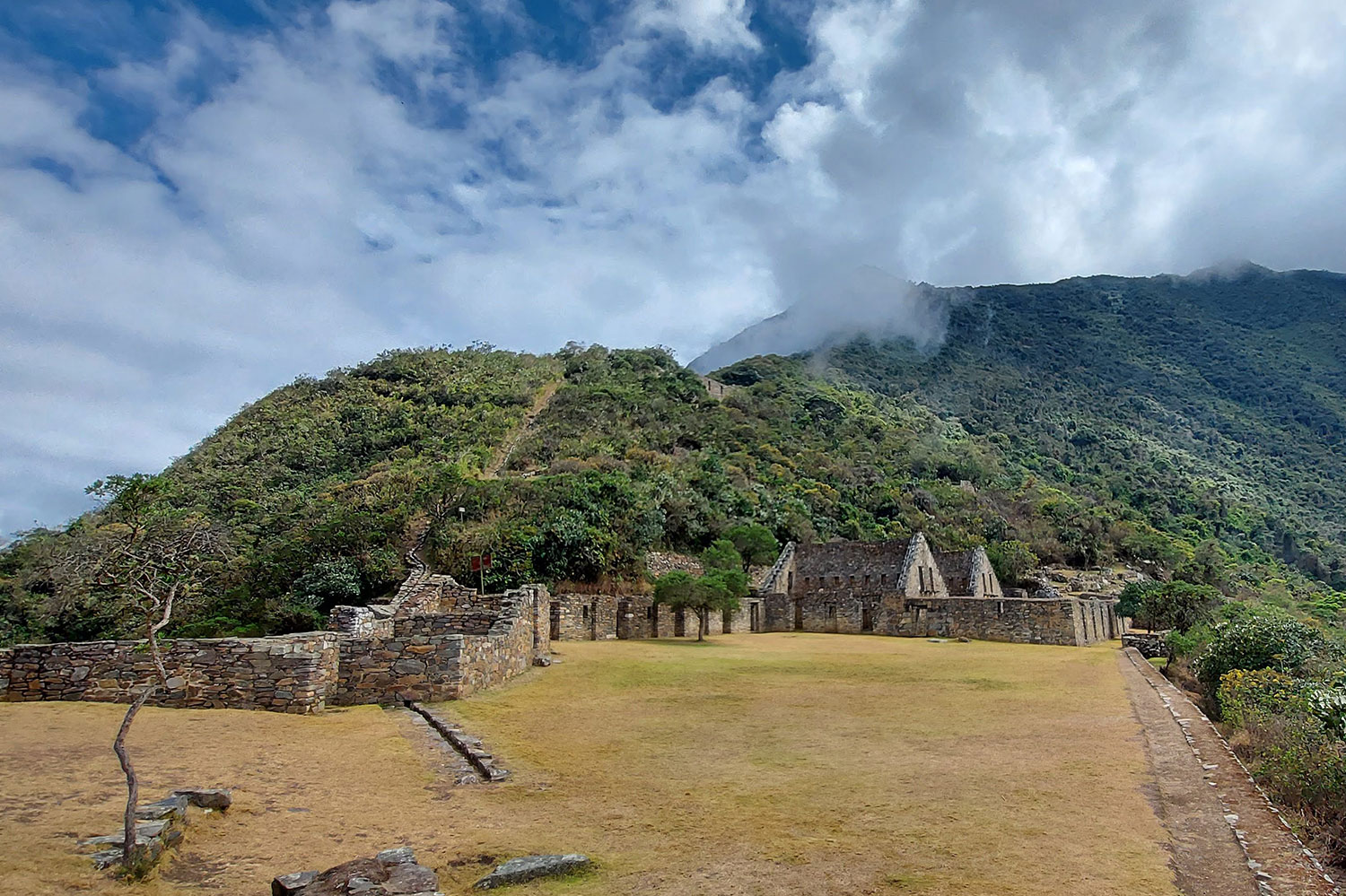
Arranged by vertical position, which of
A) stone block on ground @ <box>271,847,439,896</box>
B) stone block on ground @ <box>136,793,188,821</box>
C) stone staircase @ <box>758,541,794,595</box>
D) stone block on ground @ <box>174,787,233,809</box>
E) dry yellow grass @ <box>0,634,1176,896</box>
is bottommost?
dry yellow grass @ <box>0,634,1176,896</box>

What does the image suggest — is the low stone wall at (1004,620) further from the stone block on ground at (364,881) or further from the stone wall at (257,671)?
the stone block on ground at (364,881)

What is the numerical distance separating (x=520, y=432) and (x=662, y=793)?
50434 mm

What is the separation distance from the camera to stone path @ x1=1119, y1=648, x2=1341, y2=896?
16.6 feet

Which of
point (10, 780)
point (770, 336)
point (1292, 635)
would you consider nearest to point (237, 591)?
point (10, 780)

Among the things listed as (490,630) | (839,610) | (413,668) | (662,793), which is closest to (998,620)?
(839,610)

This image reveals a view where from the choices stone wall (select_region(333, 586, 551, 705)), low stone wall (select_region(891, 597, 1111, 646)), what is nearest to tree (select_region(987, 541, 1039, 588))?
low stone wall (select_region(891, 597, 1111, 646))

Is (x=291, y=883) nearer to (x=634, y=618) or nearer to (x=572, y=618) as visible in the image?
(x=572, y=618)

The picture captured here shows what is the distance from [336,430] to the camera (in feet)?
189

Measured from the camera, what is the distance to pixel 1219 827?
6.19 metres

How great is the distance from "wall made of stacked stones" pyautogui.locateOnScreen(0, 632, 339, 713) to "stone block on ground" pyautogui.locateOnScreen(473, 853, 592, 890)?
7164 mm

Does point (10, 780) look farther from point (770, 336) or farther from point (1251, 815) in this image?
point (770, 336)

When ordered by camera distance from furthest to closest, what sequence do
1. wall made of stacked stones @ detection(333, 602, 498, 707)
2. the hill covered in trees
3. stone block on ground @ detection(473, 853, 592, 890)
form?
the hill covered in trees → wall made of stacked stones @ detection(333, 602, 498, 707) → stone block on ground @ detection(473, 853, 592, 890)

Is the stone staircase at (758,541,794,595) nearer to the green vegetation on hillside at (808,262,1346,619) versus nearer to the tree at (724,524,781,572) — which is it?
the tree at (724,524,781,572)

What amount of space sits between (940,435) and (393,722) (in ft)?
260
